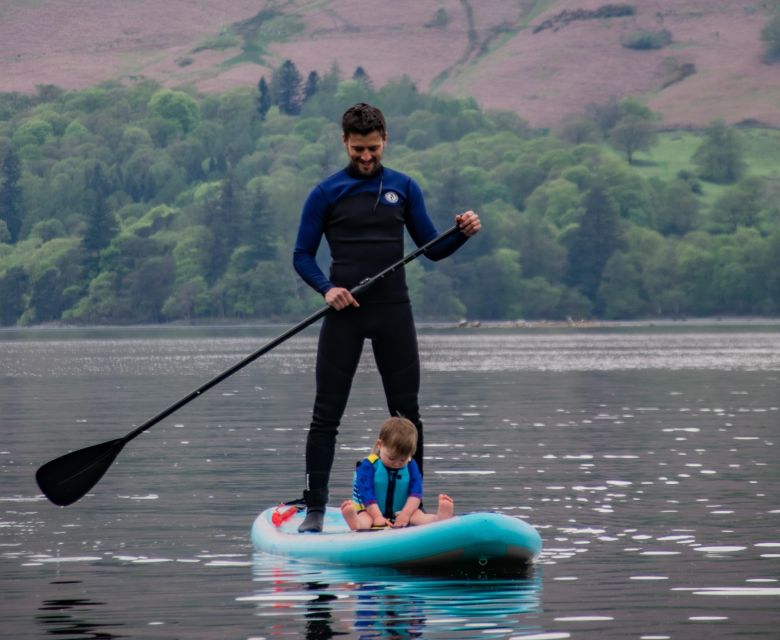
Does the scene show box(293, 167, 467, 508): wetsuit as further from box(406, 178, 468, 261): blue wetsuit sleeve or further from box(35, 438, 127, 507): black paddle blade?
box(35, 438, 127, 507): black paddle blade

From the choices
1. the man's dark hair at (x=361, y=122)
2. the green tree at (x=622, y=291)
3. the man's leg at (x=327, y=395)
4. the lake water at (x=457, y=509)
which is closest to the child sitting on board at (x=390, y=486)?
the man's leg at (x=327, y=395)

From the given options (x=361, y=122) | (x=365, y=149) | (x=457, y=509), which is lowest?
(x=457, y=509)

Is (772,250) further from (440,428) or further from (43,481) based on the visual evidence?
(43,481)

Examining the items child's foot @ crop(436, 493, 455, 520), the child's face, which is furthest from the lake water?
the child's face

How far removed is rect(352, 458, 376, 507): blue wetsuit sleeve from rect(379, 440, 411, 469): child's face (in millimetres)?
117

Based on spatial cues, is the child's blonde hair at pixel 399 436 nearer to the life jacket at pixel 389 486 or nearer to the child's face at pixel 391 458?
the child's face at pixel 391 458

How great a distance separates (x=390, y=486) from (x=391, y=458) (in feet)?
0.85

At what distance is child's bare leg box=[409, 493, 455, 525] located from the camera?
40.8ft

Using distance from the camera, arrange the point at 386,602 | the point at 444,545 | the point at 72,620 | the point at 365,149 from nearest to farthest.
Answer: the point at 72,620
the point at 386,602
the point at 444,545
the point at 365,149

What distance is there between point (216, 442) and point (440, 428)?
4310 mm

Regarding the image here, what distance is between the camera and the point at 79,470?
14.8m

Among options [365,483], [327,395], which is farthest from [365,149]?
[365,483]

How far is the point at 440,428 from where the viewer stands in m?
29.1

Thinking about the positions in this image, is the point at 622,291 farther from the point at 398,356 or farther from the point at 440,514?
the point at 440,514
